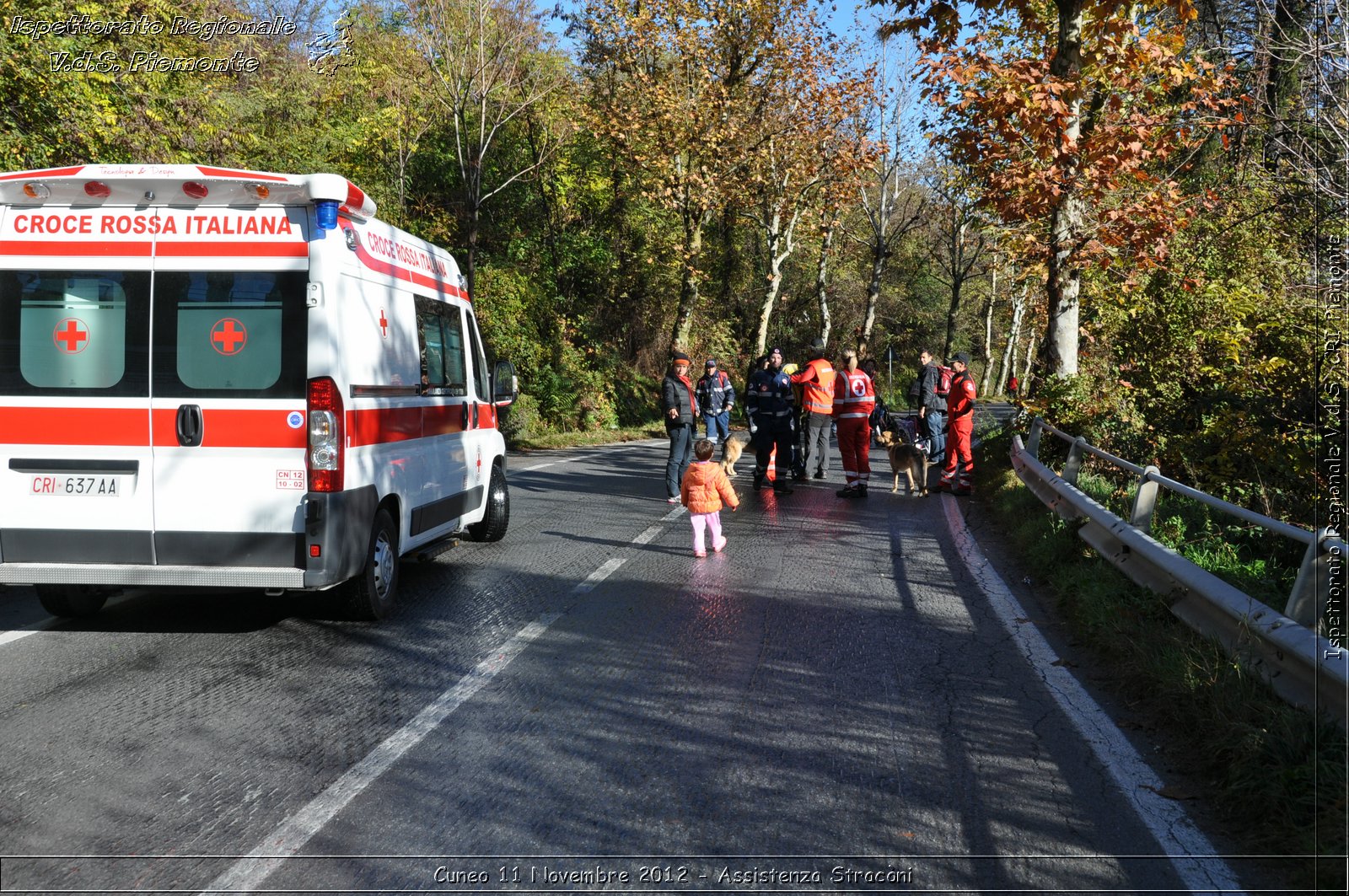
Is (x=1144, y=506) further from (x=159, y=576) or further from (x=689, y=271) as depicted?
(x=689, y=271)

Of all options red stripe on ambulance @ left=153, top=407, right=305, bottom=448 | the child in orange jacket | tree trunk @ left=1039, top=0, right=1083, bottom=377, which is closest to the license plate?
red stripe on ambulance @ left=153, top=407, right=305, bottom=448

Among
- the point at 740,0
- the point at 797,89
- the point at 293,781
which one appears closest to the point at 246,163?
the point at 740,0

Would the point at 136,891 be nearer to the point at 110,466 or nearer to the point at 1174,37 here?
the point at 110,466

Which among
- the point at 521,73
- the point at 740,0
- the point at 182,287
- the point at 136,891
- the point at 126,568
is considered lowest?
the point at 136,891

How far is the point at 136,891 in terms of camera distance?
133 inches

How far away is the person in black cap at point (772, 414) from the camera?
14.1 m

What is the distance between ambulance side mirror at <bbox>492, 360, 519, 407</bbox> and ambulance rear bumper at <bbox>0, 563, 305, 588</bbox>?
3541 millimetres

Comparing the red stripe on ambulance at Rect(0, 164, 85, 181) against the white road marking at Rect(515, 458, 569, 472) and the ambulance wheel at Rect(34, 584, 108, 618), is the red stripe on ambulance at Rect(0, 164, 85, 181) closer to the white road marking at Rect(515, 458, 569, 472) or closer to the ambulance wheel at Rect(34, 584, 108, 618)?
the ambulance wheel at Rect(34, 584, 108, 618)

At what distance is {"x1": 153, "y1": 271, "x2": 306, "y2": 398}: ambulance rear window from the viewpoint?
6.18m

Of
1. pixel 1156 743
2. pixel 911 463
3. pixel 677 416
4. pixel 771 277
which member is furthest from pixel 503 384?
pixel 771 277

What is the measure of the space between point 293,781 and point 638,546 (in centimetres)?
585

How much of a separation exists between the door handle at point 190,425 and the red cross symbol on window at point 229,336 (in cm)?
36

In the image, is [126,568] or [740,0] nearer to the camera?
[126,568]

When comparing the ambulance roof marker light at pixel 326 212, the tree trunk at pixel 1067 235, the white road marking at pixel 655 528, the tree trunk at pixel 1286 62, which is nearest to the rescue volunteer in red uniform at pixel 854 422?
the white road marking at pixel 655 528
